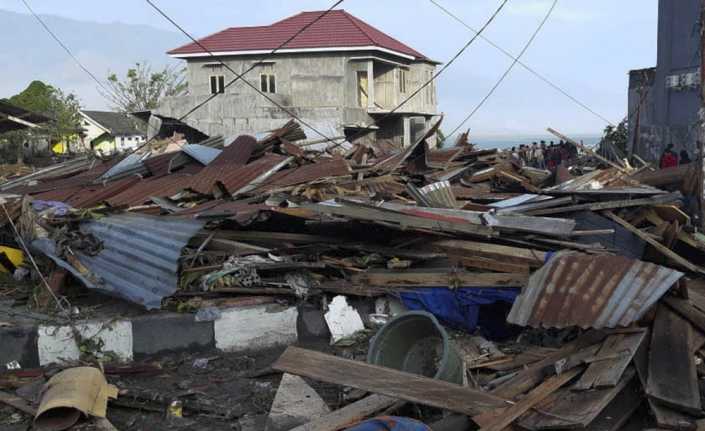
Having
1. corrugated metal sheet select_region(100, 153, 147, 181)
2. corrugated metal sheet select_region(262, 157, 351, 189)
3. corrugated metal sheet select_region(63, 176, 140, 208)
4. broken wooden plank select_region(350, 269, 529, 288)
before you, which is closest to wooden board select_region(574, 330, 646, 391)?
broken wooden plank select_region(350, 269, 529, 288)

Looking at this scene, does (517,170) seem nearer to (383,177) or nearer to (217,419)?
(383,177)

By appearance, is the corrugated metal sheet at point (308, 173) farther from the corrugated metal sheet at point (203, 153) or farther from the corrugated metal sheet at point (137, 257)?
the corrugated metal sheet at point (137, 257)

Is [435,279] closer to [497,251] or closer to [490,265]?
[490,265]

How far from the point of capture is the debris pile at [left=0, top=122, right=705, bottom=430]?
450 centimetres

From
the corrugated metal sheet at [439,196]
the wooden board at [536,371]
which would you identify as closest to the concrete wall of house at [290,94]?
the corrugated metal sheet at [439,196]

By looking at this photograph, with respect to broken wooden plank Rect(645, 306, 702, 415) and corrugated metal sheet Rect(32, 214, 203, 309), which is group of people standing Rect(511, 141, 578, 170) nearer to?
corrugated metal sheet Rect(32, 214, 203, 309)

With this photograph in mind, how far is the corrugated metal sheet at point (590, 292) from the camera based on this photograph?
16.2 feet

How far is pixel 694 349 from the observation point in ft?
16.0

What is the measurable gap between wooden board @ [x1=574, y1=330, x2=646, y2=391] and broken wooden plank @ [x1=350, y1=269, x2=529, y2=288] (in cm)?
112

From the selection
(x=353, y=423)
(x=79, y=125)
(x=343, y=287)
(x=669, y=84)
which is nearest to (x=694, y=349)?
(x=353, y=423)

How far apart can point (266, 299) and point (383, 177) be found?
3556 mm

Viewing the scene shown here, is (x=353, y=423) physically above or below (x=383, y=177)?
below

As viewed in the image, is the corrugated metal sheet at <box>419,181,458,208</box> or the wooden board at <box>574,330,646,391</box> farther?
the corrugated metal sheet at <box>419,181,458,208</box>

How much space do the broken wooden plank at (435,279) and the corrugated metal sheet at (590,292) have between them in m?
0.51
